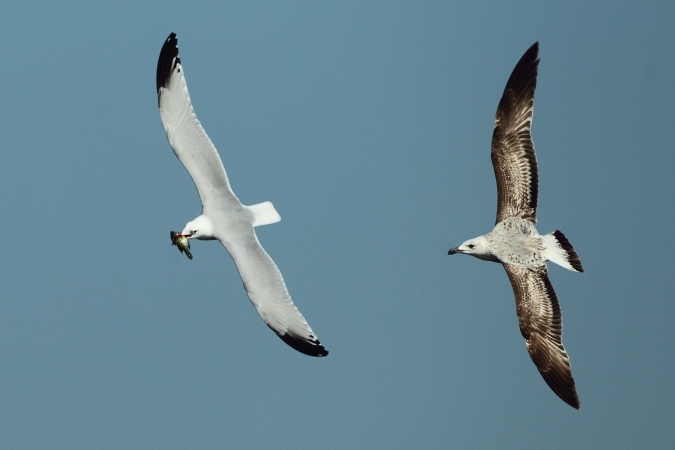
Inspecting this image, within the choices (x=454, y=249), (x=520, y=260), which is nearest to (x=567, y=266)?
(x=520, y=260)

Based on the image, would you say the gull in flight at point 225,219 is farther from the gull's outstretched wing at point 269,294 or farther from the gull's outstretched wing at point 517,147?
the gull's outstretched wing at point 517,147

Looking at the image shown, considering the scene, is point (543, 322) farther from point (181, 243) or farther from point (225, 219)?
point (181, 243)

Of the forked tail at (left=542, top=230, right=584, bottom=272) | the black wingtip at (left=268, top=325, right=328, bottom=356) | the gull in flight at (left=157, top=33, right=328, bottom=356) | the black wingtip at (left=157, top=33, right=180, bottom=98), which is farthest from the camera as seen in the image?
the black wingtip at (left=157, top=33, right=180, bottom=98)

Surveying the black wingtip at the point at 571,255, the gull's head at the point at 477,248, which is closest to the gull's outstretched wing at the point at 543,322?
the black wingtip at the point at 571,255

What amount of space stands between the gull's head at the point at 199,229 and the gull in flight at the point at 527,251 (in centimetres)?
382

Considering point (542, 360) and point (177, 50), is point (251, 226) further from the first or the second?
point (542, 360)

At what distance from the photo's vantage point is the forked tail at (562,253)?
49.6ft

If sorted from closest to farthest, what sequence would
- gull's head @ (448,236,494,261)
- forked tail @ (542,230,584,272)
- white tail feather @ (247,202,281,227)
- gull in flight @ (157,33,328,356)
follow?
gull in flight @ (157,33,328,356) < forked tail @ (542,230,584,272) < white tail feather @ (247,202,281,227) < gull's head @ (448,236,494,261)

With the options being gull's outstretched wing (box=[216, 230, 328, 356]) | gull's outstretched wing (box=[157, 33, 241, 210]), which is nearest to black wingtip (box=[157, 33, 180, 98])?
gull's outstretched wing (box=[157, 33, 241, 210])

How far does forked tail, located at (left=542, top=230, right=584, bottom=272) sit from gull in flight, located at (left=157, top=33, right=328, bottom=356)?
3681 millimetres

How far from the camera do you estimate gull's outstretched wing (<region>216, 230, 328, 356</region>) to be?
588 inches

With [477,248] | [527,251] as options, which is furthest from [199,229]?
[527,251]

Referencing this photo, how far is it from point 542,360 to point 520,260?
5.03 ft

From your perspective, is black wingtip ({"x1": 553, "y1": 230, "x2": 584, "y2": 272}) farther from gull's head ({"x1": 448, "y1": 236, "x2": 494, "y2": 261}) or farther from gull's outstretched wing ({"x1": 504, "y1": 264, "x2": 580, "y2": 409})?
gull's head ({"x1": 448, "y1": 236, "x2": 494, "y2": 261})
